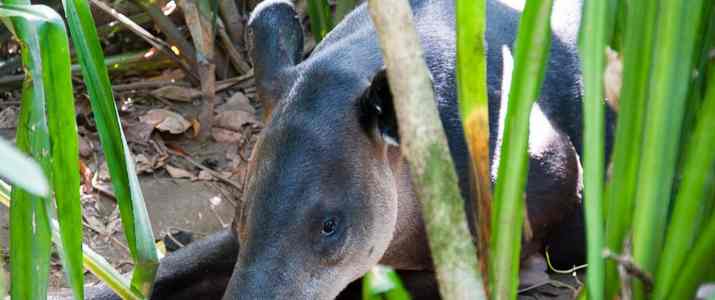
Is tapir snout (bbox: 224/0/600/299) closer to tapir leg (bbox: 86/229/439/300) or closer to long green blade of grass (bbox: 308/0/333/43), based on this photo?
tapir leg (bbox: 86/229/439/300)

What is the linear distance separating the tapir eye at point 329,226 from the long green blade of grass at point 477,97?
3.49 feet

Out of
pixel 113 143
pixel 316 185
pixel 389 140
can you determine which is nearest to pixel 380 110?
pixel 389 140

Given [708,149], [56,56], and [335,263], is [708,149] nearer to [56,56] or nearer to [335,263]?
[56,56]

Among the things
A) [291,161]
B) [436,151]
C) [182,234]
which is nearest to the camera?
[436,151]

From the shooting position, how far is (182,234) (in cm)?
388

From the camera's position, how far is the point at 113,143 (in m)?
2.10

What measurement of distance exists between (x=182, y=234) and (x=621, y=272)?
108 inches

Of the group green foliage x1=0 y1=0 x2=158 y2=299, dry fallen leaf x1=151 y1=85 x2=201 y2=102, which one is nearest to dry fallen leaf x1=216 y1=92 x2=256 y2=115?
dry fallen leaf x1=151 y1=85 x2=201 y2=102

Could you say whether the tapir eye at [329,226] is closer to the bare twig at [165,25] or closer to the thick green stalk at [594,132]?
the thick green stalk at [594,132]

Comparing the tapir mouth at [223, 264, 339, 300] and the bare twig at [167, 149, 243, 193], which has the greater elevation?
the tapir mouth at [223, 264, 339, 300]

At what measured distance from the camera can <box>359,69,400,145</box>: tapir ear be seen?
2.46 m

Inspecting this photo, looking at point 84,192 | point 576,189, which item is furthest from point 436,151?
point 84,192

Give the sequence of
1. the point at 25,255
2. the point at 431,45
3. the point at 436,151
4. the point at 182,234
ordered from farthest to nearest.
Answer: the point at 182,234, the point at 431,45, the point at 25,255, the point at 436,151

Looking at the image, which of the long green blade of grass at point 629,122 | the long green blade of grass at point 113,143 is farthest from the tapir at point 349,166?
the long green blade of grass at point 629,122
